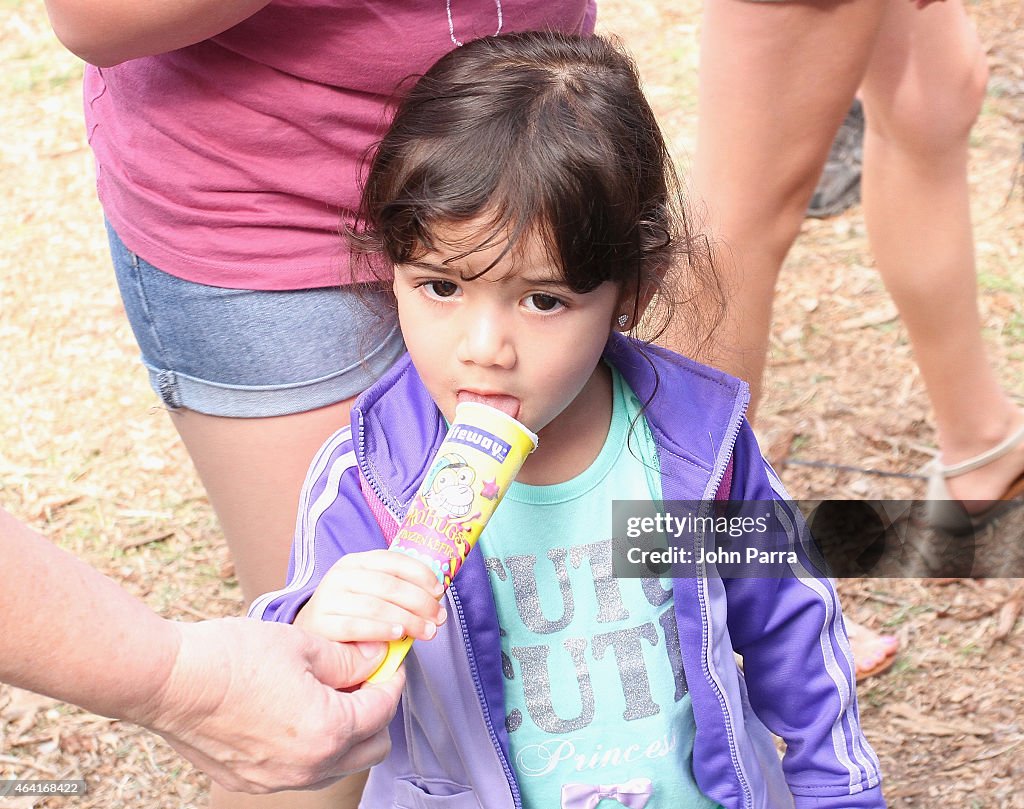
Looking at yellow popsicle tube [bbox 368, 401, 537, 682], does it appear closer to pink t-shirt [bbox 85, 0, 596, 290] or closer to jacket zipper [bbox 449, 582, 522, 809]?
jacket zipper [bbox 449, 582, 522, 809]

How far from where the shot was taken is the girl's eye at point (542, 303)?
163 cm

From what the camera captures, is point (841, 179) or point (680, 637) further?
point (841, 179)

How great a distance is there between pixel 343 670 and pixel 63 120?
5163 millimetres

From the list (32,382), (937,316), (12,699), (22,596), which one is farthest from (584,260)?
(32,382)

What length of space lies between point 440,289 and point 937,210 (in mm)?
1908

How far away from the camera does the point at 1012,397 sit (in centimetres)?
399

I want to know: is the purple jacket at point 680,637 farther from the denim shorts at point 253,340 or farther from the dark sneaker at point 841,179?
the dark sneaker at point 841,179

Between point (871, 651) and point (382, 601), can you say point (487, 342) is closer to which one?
point (382, 601)

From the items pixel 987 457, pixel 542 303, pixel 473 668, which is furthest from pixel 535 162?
pixel 987 457

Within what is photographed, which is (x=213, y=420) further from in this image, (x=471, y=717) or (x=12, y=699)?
(x=12, y=699)

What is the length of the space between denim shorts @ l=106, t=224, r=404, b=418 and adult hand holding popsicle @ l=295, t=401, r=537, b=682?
1.66 feet

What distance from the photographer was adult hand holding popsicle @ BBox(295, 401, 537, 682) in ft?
4.86

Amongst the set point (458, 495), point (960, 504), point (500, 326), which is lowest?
point (458, 495)

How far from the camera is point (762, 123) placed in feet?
8.14
